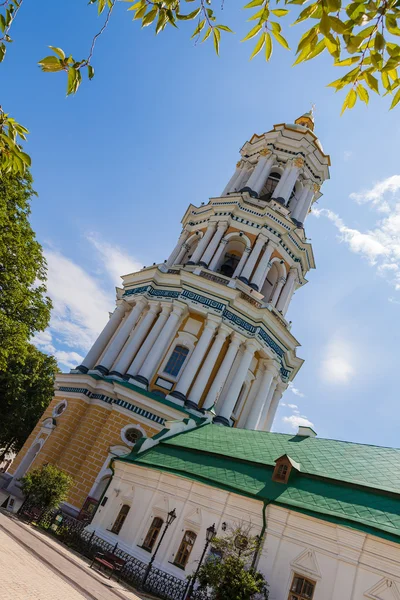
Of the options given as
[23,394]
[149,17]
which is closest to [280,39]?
[149,17]

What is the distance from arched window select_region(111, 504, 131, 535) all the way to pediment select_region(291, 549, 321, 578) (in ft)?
24.1

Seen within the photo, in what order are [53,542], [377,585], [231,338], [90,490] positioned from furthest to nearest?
[231,338] → [90,490] → [53,542] → [377,585]

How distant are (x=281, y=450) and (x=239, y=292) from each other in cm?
1003

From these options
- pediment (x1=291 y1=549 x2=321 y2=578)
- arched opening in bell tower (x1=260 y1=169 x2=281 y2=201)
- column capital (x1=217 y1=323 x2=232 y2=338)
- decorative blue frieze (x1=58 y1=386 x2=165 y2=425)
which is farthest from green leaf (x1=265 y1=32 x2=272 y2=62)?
arched opening in bell tower (x1=260 y1=169 x2=281 y2=201)

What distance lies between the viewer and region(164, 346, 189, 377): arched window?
23337 mm

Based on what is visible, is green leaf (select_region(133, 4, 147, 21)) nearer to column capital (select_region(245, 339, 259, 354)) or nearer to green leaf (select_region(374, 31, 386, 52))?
green leaf (select_region(374, 31, 386, 52))

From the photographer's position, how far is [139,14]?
3.20 meters

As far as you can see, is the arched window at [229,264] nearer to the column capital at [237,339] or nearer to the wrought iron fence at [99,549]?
the column capital at [237,339]

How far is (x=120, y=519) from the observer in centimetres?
1602

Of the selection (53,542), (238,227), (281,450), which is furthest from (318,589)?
(238,227)

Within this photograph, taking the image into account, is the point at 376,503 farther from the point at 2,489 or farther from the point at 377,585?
the point at 2,489

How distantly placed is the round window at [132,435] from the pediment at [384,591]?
12.5m

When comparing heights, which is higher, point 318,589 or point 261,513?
point 261,513

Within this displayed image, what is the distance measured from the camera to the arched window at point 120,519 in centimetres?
1584
